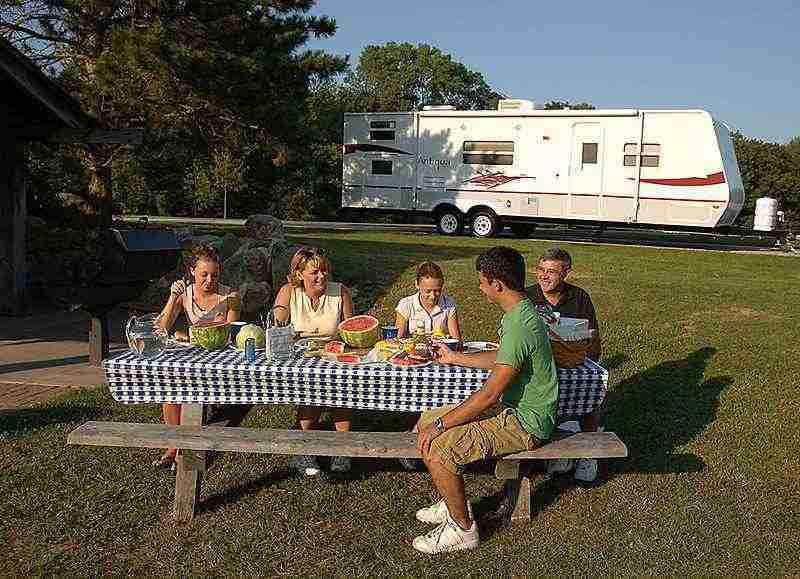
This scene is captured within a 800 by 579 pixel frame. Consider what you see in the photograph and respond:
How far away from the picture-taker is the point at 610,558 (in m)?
3.53

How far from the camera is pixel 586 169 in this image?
1588 cm

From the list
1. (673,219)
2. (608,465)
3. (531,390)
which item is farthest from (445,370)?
(673,219)

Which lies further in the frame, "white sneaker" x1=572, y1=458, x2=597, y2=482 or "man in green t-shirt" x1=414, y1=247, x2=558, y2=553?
"white sneaker" x1=572, y1=458, x2=597, y2=482

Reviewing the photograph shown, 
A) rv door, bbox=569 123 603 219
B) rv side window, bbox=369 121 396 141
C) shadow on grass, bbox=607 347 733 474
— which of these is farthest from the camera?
rv side window, bbox=369 121 396 141

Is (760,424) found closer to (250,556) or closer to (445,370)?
(445,370)

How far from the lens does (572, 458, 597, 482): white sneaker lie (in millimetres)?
4340

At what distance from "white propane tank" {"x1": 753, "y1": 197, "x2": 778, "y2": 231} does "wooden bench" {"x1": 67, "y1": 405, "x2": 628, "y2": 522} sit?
15.2 metres

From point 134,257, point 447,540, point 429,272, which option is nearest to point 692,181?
point 134,257

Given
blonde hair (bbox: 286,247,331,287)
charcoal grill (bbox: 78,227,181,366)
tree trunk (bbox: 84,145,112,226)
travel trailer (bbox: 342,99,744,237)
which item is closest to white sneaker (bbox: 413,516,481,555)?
blonde hair (bbox: 286,247,331,287)

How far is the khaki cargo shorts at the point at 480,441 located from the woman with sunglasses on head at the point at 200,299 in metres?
1.55

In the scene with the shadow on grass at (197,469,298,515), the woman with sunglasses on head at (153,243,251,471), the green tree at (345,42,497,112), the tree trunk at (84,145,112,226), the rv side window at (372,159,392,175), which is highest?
the green tree at (345,42,497,112)

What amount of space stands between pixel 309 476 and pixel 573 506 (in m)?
1.42

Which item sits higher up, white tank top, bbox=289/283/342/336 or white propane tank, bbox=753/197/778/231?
white propane tank, bbox=753/197/778/231

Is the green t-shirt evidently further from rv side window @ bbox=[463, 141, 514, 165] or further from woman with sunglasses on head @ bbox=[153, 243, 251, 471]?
rv side window @ bbox=[463, 141, 514, 165]
